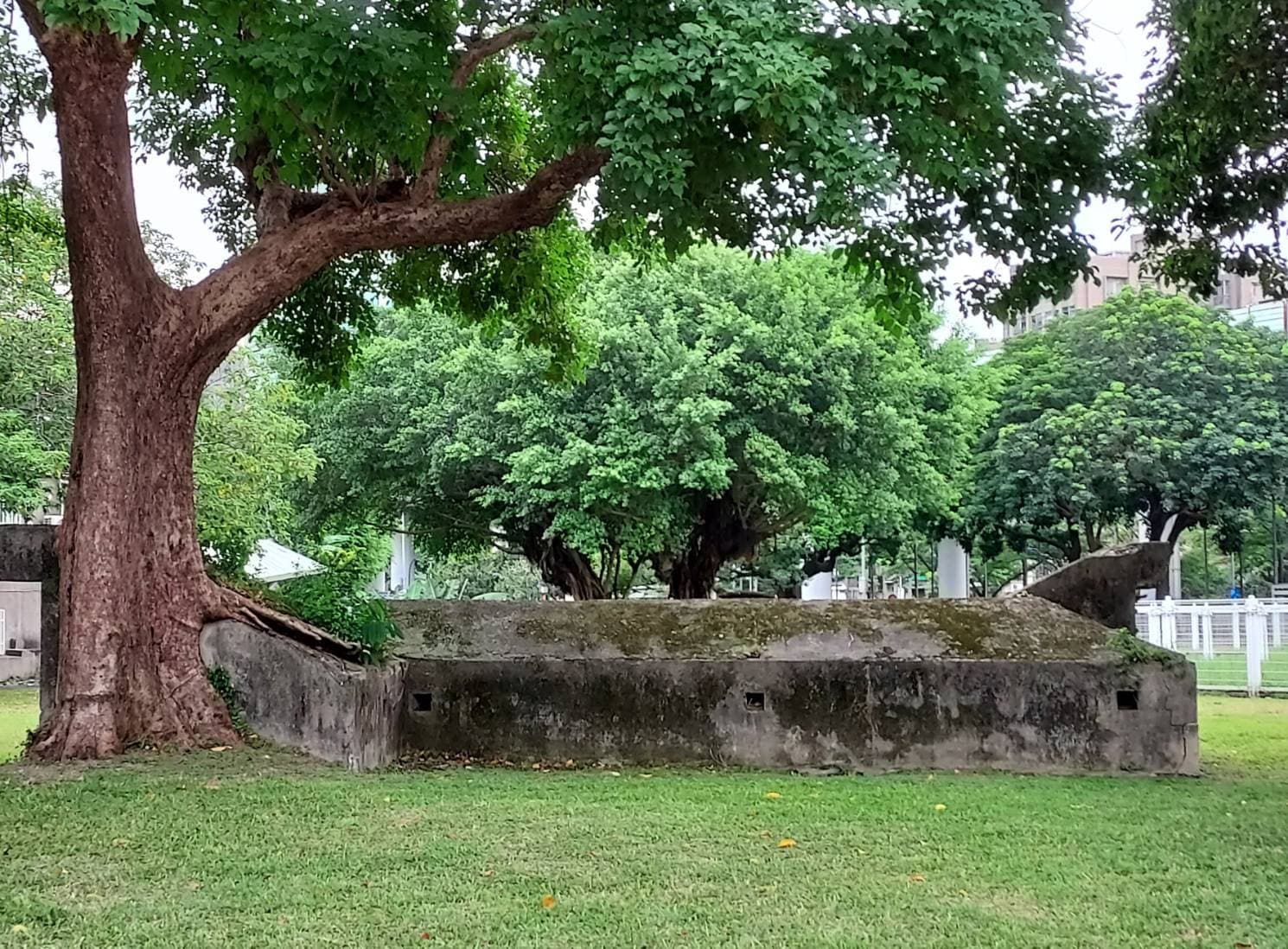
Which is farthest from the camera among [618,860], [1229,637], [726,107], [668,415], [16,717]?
[1229,637]

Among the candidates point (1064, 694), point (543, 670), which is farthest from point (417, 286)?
point (1064, 694)

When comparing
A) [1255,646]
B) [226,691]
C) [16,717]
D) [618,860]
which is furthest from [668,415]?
[618,860]

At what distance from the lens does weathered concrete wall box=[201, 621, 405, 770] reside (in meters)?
7.60

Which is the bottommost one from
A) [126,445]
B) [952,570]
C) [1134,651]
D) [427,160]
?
[1134,651]

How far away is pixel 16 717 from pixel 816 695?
427 inches

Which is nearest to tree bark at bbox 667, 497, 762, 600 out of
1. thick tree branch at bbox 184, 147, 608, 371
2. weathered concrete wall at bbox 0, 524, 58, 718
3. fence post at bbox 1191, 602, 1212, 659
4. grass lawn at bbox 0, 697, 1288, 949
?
fence post at bbox 1191, 602, 1212, 659

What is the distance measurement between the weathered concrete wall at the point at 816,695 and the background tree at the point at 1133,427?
20929 mm

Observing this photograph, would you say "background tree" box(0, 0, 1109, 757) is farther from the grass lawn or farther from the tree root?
the grass lawn

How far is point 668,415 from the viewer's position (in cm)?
1845

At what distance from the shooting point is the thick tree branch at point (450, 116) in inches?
326

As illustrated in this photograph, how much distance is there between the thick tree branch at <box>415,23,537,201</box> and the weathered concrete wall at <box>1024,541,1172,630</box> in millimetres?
5692

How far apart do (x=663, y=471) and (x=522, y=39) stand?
11.0 meters

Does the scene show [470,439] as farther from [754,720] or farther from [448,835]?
[448,835]

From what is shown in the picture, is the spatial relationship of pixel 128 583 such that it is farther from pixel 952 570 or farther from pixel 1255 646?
pixel 952 570
